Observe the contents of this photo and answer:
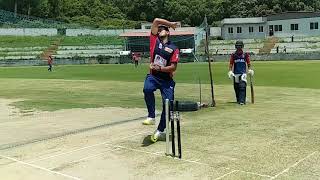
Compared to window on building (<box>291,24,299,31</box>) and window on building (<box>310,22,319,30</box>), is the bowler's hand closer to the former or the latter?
window on building (<box>310,22,319,30</box>)

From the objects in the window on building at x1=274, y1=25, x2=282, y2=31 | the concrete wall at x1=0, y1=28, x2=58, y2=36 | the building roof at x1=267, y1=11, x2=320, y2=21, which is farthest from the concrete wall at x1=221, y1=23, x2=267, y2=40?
the concrete wall at x1=0, y1=28, x2=58, y2=36

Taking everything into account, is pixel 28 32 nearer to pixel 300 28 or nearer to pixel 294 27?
pixel 294 27

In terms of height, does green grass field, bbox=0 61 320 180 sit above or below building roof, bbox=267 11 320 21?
below

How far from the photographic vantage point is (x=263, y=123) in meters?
10.3

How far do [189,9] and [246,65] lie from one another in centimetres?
9299

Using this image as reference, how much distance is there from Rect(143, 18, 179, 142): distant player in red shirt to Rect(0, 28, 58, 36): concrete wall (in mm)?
87964

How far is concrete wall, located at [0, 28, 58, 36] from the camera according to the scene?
9144 cm

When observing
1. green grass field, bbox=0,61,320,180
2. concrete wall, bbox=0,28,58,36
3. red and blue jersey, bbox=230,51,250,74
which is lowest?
green grass field, bbox=0,61,320,180

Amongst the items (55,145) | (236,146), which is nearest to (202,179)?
(236,146)

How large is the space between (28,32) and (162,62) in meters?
89.3

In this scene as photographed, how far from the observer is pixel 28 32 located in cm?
9312

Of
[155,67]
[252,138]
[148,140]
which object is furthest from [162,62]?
[252,138]

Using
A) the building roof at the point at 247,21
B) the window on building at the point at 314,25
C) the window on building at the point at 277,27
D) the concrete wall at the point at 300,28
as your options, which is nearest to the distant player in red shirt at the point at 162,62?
the concrete wall at the point at 300,28

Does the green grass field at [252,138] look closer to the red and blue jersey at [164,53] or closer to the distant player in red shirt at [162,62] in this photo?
the distant player in red shirt at [162,62]
